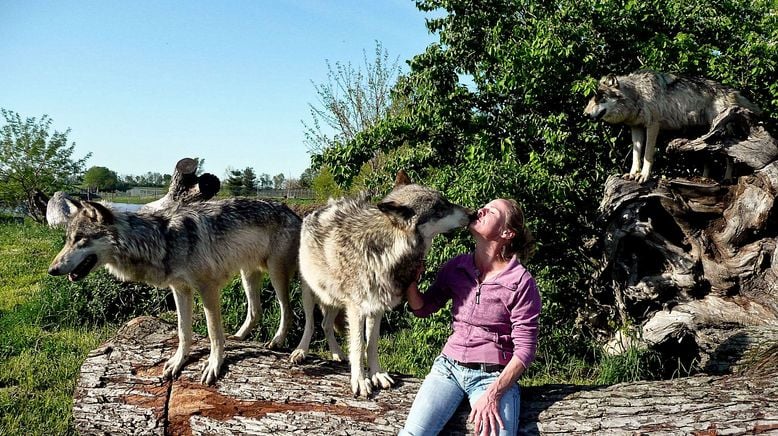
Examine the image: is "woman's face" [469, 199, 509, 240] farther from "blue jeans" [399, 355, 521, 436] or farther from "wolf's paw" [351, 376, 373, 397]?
"wolf's paw" [351, 376, 373, 397]

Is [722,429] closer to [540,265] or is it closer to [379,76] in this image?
[540,265]

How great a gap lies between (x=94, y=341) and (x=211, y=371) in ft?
12.5

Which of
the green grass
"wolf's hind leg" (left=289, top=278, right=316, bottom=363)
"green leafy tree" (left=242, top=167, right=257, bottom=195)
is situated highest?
"green leafy tree" (left=242, top=167, right=257, bottom=195)

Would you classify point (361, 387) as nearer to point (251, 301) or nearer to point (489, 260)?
point (489, 260)

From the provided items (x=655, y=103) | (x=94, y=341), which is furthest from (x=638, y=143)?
(x=94, y=341)

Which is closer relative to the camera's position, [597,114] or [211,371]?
[211,371]

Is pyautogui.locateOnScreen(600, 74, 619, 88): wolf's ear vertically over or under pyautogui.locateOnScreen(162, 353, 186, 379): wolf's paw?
over

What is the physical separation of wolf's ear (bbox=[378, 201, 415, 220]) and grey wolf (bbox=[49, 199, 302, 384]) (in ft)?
4.79

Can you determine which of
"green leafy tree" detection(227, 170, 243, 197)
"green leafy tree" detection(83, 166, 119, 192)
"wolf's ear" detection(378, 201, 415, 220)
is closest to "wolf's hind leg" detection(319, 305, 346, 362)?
"wolf's ear" detection(378, 201, 415, 220)

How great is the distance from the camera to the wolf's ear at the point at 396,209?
373 centimetres

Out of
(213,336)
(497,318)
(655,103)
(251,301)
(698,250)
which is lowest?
(213,336)

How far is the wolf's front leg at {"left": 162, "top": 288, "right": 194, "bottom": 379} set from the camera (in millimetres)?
4125

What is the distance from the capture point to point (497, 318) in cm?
336

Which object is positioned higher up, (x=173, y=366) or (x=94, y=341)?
(x=173, y=366)
